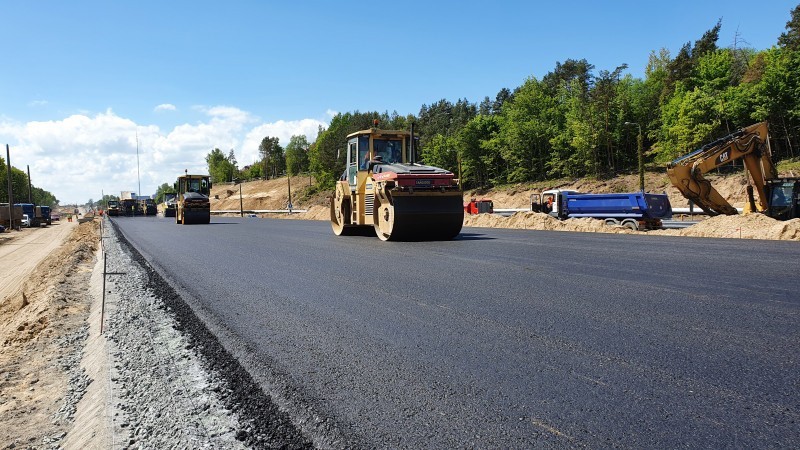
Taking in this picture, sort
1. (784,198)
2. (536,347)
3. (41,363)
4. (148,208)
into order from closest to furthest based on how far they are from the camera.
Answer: (536,347)
(41,363)
(784,198)
(148,208)

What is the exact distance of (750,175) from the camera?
18438 millimetres

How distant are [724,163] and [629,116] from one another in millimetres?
39883

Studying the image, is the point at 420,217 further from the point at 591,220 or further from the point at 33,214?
the point at 33,214

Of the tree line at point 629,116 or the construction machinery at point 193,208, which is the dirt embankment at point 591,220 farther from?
the construction machinery at point 193,208

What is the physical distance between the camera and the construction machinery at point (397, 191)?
13602mm

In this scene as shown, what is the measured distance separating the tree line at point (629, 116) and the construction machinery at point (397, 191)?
20.8m

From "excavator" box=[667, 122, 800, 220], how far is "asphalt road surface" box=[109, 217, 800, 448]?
10830 millimetres

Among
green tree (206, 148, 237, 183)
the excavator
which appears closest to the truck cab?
the excavator

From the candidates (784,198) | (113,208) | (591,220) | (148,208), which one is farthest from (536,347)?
(148,208)

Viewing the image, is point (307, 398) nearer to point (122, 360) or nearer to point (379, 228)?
point (122, 360)

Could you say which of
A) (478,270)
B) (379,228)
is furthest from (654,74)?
(478,270)

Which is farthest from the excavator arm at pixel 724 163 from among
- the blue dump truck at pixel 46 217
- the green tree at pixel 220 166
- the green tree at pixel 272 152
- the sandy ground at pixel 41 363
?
the green tree at pixel 220 166

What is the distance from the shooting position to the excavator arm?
18.1m

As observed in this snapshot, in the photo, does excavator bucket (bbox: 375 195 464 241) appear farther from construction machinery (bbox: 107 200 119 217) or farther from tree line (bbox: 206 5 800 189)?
construction machinery (bbox: 107 200 119 217)
